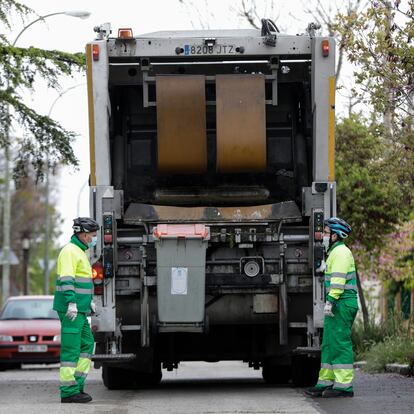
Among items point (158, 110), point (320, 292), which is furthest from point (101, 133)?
point (320, 292)

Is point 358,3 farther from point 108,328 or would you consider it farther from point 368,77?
point 108,328

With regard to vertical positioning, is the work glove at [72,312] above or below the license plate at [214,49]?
below

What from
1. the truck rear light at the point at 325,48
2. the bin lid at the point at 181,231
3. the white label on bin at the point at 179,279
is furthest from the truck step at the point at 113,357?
the truck rear light at the point at 325,48

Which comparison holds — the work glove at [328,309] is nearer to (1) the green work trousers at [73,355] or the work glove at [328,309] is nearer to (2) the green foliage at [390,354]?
(1) the green work trousers at [73,355]

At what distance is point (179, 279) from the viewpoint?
13039 mm

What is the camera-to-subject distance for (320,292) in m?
13.1

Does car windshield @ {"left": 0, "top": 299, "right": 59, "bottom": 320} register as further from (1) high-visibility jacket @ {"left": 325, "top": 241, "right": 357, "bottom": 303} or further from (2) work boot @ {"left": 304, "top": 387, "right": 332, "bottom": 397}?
(1) high-visibility jacket @ {"left": 325, "top": 241, "right": 357, "bottom": 303}

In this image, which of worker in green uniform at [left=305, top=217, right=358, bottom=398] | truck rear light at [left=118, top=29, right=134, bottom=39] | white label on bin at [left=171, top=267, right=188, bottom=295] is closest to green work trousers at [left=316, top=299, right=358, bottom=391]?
worker in green uniform at [left=305, top=217, right=358, bottom=398]

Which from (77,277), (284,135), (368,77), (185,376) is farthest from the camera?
(185,376)

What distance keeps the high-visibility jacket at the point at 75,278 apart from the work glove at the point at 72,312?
1.4 inches

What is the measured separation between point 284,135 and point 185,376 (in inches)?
265

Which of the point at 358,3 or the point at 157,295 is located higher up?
the point at 358,3

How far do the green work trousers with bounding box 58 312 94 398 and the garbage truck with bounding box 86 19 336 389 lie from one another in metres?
0.17

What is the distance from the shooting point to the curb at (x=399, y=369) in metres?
16.9
